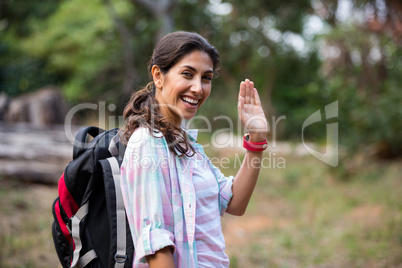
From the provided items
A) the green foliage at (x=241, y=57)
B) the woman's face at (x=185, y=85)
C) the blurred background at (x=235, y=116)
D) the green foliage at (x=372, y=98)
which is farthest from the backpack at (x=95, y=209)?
the green foliage at (x=372, y=98)

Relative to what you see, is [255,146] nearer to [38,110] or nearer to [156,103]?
[156,103]

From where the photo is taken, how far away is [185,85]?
144cm

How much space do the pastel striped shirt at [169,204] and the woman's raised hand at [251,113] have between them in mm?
280

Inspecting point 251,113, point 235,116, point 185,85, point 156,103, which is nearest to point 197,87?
point 185,85

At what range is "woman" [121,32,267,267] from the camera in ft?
4.04

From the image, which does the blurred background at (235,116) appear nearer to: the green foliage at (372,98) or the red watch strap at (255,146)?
the green foliage at (372,98)

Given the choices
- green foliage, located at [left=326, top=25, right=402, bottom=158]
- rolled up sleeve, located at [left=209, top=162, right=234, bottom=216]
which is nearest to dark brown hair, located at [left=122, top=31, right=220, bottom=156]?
rolled up sleeve, located at [left=209, top=162, right=234, bottom=216]

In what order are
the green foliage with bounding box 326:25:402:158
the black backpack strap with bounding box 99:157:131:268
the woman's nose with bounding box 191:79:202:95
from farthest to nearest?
the green foliage with bounding box 326:25:402:158, the woman's nose with bounding box 191:79:202:95, the black backpack strap with bounding box 99:157:131:268

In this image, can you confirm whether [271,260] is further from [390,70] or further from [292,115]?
[292,115]

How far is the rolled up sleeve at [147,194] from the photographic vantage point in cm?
121

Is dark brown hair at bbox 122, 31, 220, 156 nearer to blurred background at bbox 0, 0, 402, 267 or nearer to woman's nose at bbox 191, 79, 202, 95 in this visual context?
woman's nose at bbox 191, 79, 202, 95

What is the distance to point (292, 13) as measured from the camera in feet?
28.5

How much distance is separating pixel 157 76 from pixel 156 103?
0.36 feet

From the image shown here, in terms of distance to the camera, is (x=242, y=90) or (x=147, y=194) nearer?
(x=147, y=194)
